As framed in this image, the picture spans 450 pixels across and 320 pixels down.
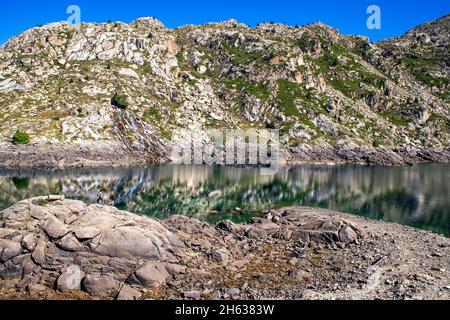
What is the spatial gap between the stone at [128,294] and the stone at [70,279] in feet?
13.2

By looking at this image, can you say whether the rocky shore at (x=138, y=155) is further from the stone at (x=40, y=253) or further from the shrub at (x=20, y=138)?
the stone at (x=40, y=253)

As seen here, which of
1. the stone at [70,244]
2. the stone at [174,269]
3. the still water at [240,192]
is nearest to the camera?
the stone at [174,269]

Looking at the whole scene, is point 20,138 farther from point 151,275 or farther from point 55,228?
A: point 151,275


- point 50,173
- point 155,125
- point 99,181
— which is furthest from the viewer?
point 155,125

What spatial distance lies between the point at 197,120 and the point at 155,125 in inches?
999

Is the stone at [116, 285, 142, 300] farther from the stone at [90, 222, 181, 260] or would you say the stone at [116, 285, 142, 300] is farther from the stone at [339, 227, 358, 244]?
the stone at [339, 227, 358, 244]

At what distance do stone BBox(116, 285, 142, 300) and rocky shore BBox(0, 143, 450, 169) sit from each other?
115779mm

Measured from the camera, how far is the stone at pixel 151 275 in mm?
30325

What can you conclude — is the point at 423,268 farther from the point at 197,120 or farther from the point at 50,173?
the point at 197,120

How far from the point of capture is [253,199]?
82.3 metres
